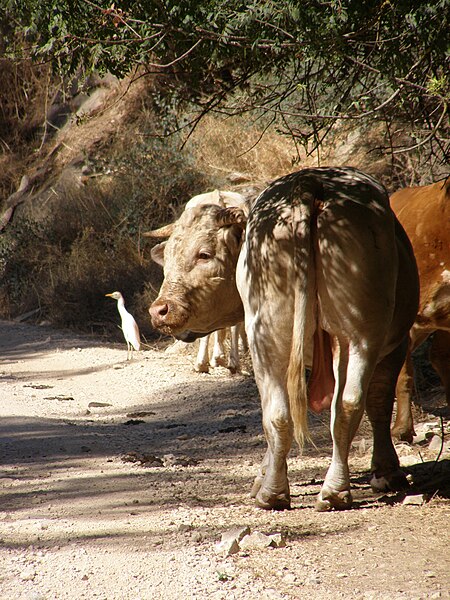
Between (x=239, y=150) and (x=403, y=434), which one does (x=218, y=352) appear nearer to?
(x=403, y=434)

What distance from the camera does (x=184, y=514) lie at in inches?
175

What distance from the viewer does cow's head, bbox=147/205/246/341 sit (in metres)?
5.48

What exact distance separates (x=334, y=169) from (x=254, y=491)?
6.28 ft

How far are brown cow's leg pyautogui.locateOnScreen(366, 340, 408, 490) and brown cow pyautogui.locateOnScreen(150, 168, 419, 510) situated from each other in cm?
1

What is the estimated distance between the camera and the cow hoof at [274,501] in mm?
4559

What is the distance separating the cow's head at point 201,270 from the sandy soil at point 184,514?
1.02m

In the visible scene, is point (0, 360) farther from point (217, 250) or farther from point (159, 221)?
point (217, 250)

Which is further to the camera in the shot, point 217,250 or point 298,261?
point 217,250

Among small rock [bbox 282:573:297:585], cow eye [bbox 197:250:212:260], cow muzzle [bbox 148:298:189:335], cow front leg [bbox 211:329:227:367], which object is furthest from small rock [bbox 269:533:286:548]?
cow front leg [bbox 211:329:227:367]

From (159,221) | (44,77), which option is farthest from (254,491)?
(44,77)

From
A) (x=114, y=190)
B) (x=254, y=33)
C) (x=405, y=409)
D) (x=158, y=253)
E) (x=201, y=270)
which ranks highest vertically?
(x=114, y=190)

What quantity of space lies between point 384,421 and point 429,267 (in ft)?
5.17

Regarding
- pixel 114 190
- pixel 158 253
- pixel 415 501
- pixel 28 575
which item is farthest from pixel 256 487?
pixel 114 190

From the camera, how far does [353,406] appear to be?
171 inches
